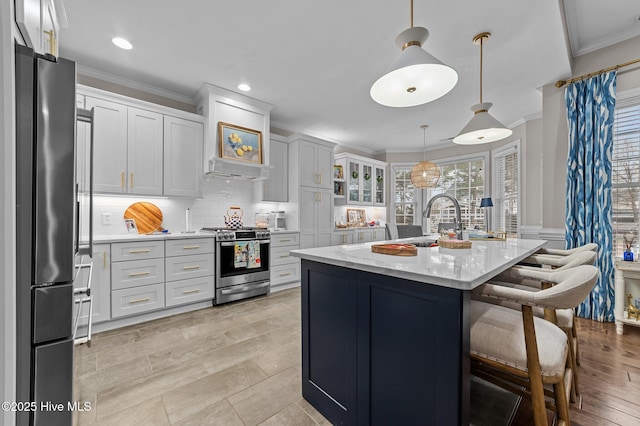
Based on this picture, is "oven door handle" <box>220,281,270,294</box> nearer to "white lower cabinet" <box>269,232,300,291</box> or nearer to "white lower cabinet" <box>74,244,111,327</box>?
"white lower cabinet" <box>269,232,300,291</box>

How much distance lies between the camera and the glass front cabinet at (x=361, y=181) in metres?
5.66

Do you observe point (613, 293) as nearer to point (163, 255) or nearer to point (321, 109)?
point (321, 109)

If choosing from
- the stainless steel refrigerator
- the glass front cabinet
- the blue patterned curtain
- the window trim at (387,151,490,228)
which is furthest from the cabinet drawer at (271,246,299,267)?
the blue patterned curtain

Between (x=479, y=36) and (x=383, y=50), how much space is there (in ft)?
2.80

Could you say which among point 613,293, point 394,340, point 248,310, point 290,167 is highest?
point 290,167

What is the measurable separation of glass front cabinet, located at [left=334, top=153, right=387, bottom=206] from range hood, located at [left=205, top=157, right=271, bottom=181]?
198cm

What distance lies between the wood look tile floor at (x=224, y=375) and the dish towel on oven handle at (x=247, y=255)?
80cm

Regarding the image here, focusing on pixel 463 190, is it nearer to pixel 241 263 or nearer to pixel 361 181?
pixel 361 181

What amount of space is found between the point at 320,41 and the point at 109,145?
8.07 ft

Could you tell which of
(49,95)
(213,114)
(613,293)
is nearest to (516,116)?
(613,293)

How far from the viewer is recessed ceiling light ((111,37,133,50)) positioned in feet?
8.09

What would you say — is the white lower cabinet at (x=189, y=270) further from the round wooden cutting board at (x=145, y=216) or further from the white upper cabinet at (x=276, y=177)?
the white upper cabinet at (x=276, y=177)

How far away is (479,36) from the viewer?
2434mm

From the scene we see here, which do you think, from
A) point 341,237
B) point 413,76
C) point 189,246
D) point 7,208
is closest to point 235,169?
point 189,246
